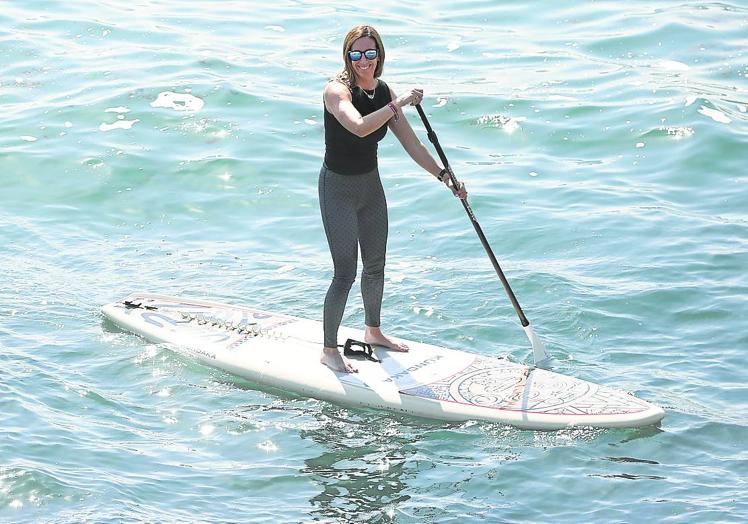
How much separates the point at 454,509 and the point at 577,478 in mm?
791

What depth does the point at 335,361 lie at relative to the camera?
27.5 ft

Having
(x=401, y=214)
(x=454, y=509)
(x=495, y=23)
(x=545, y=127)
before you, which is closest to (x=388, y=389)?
(x=454, y=509)

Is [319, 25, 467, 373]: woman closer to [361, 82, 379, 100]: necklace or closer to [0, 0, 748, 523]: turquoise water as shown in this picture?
[361, 82, 379, 100]: necklace

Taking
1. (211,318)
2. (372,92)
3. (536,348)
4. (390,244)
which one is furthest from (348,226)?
(390,244)

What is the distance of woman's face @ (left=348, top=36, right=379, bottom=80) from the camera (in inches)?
291

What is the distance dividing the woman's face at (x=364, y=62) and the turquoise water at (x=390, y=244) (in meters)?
Result: 2.24

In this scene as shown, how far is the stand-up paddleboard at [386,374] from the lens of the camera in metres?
7.68

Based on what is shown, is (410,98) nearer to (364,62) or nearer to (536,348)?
(364,62)

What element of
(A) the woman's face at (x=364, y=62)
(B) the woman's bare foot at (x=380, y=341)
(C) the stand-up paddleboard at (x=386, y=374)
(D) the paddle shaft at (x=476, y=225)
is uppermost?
(A) the woman's face at (x=364, y=62)

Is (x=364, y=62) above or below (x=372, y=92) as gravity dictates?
above

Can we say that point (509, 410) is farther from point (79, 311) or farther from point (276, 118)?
point (276, 118)

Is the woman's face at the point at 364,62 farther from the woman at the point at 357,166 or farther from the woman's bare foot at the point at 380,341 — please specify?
the woman's bare foot at the point at 380,341

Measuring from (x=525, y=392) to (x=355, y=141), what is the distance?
1996 mm

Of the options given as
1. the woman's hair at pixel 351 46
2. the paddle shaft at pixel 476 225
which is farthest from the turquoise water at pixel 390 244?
the woman's hair at pixel 351 46
